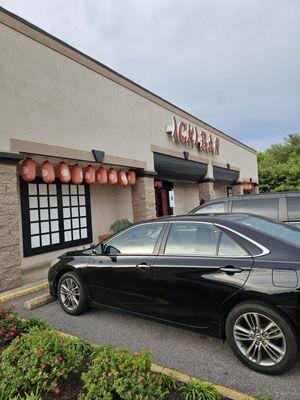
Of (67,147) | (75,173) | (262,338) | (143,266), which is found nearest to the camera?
(262,338)

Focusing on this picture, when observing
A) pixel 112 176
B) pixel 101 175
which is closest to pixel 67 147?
pixel 101 175

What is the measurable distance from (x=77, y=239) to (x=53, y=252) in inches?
43.4

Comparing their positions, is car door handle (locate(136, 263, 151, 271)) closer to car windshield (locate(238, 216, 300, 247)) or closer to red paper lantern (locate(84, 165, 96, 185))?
car windshield (locate(238, 216, 300, 247))

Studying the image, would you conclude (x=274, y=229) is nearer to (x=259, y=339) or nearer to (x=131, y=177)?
(x=259, y=339)

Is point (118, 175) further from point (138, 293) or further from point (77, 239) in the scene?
point (138, 293)

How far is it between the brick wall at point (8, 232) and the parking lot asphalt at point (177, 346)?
119 cm

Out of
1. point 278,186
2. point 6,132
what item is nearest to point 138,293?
point 6,132

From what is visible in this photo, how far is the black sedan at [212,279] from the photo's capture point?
2.65 meters

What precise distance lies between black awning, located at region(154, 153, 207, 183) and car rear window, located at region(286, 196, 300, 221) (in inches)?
254

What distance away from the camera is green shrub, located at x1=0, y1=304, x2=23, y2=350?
3300 millimetres

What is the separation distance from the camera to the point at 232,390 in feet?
8.01

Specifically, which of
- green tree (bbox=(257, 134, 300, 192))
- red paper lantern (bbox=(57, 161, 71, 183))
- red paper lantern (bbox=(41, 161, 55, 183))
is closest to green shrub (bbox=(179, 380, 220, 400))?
red paper lantern (bbox=(41, 161, 55, 183))

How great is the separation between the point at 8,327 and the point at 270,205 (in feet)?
16.6

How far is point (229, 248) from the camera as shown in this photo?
311cm
